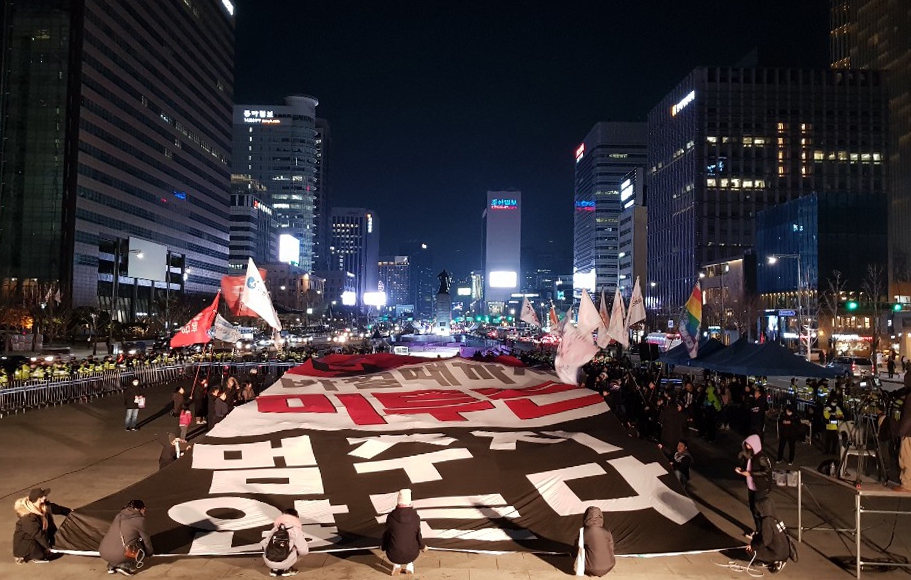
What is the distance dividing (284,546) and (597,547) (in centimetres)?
441

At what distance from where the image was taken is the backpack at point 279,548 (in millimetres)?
9469

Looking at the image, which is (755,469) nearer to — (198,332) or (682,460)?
(682,460)

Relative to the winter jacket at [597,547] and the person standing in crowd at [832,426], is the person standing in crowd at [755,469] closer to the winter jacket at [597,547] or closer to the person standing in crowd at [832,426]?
the winter jacket at [597,547]

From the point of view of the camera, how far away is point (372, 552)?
34.8 ft

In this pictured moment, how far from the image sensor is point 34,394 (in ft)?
90.6

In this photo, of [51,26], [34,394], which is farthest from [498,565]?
[51,26]

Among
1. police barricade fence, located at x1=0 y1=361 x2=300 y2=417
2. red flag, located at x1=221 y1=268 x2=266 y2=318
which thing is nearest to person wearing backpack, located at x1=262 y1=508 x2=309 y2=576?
police barricade fence, located at x1=0 y1=361 x2=300 y2=417

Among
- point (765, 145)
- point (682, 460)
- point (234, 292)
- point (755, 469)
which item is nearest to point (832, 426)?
point (682, 460)

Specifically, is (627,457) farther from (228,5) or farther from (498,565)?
(228,5)

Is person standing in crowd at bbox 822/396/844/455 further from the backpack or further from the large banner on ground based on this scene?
the backpack

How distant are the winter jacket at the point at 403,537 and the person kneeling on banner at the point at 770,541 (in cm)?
519

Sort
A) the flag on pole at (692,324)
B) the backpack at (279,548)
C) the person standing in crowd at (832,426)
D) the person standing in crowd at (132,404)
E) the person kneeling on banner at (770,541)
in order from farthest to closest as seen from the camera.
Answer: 1. the flag on pole at (692,324)
2. the person standing in crowd at (132,404)
3. the person standing in crowd at (832,426)
4. the person kneeling on banner at (770,541)
5. the backpack at (279,548)

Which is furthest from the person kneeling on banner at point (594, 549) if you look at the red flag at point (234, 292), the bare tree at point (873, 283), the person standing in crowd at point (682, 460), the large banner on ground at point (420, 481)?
the bare tree at point (873, 283)

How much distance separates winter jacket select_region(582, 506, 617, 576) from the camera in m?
9.52
